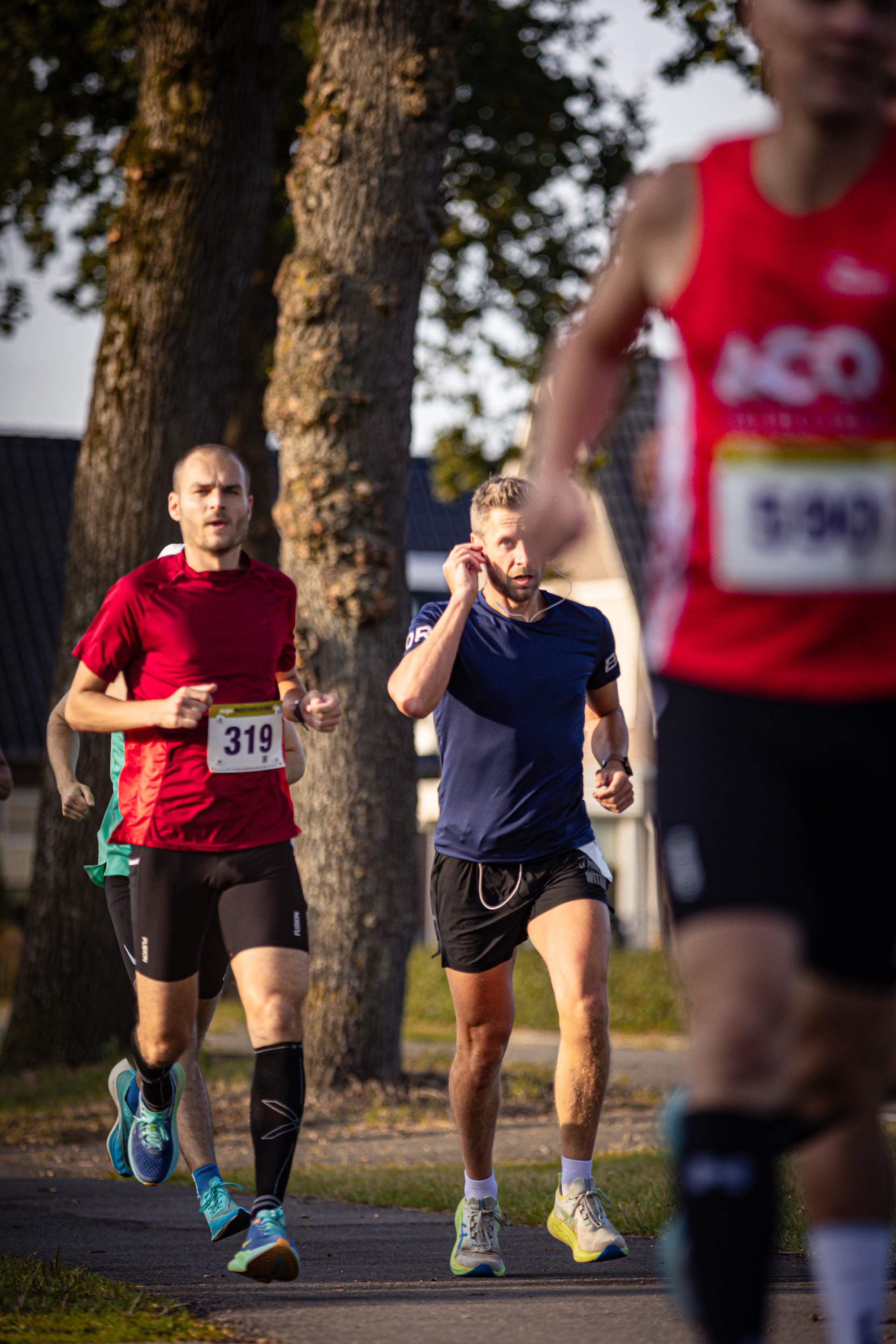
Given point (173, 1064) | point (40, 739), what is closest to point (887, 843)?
point (173, 1064)

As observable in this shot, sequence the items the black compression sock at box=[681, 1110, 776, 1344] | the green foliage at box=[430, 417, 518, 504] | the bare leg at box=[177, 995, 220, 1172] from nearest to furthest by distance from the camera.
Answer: the black compression sock at box=[681, 1110, 776, 1344] → the bare leg at box=[177, 995, 220, 1172] → the green foliage at box=[430, 417, 518, 504]

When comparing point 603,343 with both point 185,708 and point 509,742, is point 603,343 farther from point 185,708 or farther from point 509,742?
point 509,742

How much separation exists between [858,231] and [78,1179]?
7299 mm

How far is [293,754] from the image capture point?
6.41m

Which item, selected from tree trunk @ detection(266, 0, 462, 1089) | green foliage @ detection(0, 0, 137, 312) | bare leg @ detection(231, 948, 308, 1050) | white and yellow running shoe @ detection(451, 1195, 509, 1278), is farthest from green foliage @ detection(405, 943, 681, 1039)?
bare leg @ detection(231, 948, 308, 1050)

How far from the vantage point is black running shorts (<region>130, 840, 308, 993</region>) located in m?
5.63

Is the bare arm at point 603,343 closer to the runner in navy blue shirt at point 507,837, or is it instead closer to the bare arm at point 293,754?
the runner in navy blue shirt at point 507,837

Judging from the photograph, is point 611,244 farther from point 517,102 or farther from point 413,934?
point 517,102

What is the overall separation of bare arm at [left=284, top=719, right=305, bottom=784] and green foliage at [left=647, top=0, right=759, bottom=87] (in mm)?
9121

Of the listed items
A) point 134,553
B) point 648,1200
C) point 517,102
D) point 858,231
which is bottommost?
point 648,1200

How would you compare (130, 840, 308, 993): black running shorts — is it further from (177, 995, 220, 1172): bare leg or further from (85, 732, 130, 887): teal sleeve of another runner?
(85, 732, 130, 887): teal sleeve of another runner

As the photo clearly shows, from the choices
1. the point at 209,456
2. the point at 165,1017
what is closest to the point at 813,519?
the point at 209,456

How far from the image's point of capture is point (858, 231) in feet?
9.54

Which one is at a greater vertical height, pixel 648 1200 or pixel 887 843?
pixel 887 843
